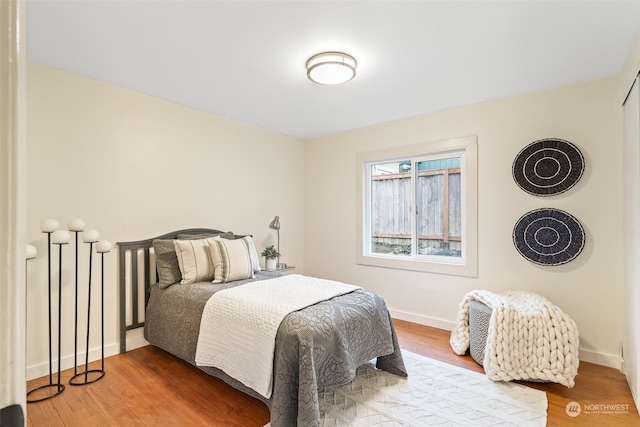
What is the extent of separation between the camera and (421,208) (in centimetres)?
372

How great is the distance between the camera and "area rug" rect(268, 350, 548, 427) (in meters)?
1.89

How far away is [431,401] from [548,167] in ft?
7.28

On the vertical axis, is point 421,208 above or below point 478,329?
above

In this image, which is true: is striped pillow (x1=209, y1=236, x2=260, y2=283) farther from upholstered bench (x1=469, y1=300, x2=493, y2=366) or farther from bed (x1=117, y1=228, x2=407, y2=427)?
upholstered bench (x1=469, y1=300, x2=493, y2=366)

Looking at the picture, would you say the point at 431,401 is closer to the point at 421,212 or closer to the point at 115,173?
the point at 421,212

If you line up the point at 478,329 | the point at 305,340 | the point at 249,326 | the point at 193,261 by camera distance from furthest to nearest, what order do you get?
the point at 193,261, the point at 478,329, the point at 249,326, the point at 305,340

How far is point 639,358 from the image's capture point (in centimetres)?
188

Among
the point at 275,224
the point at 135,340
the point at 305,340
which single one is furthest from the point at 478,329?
the point at 135,340

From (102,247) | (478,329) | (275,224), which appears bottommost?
(478,329)

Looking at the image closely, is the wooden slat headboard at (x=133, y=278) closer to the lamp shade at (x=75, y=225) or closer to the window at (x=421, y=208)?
the lamp shade at (x=75, y=225)

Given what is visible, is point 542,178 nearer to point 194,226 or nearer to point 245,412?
point 245,412

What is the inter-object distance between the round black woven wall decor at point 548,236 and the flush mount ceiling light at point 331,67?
6.83ft

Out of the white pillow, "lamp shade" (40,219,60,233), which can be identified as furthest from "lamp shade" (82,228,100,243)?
the white pillow

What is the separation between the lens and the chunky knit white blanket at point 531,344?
2.19 m
